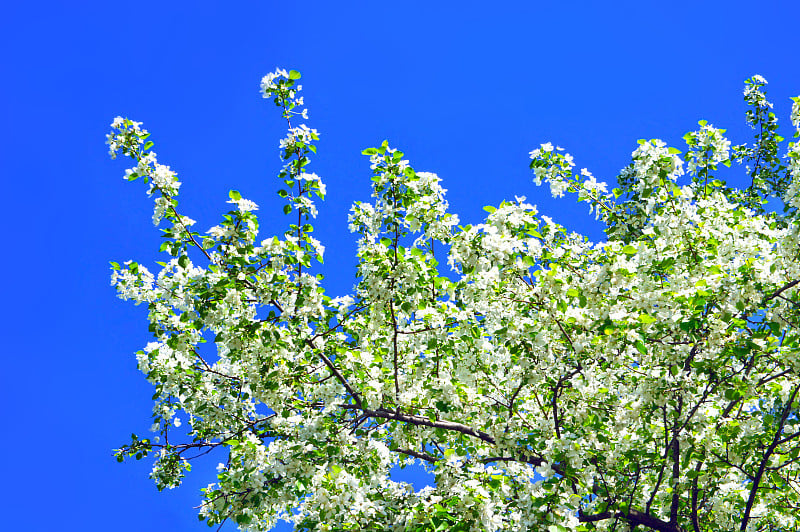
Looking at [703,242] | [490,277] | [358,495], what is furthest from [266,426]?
[703,242]

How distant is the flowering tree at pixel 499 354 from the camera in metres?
6.39

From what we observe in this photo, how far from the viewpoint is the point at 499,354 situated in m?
7.52

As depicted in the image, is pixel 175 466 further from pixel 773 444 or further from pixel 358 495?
pixel 773 444

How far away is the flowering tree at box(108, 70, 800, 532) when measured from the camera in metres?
Result: 6.39

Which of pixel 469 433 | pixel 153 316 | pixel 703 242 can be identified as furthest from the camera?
pixel 153 316

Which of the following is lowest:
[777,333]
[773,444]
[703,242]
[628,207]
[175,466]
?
[773,444]

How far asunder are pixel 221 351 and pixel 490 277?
3.40 meters

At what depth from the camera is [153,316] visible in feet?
27.2

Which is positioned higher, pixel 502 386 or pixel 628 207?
pixel 628 207

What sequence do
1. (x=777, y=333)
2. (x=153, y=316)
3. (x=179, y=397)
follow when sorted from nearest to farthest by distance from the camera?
(x=777, y=333) < (x=153, y=316) < (x=179, y=397)

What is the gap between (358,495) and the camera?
21.0 feet

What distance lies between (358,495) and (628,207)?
Answer: 5.96 meters

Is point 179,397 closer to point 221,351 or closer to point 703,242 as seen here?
point 221,351

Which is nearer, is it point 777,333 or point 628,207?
point 777,333
